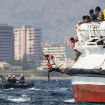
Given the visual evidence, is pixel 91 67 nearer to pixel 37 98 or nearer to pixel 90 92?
pixel 90 92

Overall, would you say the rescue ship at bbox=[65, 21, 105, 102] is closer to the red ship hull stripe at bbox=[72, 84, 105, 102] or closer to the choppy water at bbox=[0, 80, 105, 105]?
the red ship hull stripe at bbox=[72, 84, 105, 102]

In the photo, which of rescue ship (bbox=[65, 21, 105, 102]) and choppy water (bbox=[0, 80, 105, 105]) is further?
choppy water (bbox=[0, 80, 105, 105])

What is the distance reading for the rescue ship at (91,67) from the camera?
2766 cm

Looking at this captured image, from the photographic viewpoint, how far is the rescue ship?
27656mm

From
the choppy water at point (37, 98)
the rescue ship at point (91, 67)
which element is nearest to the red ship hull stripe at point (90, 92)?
the rescue ship at point (91, 67)

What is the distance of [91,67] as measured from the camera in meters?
28.2

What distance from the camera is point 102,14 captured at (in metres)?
30.5

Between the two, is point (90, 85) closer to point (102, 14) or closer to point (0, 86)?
point (102, 14)

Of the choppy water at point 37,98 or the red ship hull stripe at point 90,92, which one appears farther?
the choppy water at point 37,98

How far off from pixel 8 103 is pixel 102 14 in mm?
11064

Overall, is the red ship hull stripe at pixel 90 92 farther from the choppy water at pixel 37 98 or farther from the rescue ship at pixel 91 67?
the choppy water at pixel 37 98

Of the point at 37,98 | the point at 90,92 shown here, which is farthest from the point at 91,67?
the point at 37,98

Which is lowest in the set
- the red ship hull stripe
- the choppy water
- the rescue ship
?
the choppy water

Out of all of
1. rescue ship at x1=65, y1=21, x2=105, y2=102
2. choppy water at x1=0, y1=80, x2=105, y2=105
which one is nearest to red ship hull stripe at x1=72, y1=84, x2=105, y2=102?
rescue ship at x1=65, y1=21, x2=105, y2=102
